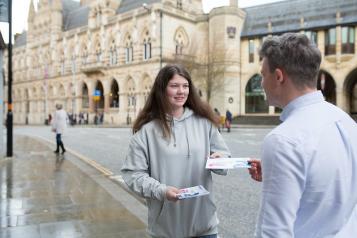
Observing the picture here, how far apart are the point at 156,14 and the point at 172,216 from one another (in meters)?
40.7

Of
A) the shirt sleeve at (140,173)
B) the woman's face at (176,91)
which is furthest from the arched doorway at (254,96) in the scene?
the shirt sleeve at (140,173)

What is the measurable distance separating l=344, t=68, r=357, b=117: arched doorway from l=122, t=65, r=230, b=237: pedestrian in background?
3837cm

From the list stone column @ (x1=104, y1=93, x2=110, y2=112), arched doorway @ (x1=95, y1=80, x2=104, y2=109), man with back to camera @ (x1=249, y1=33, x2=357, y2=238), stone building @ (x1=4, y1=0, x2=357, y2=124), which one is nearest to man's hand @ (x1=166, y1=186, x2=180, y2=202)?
man with back to camera @ (x1=249, y1=33, x2=357, y2=238)

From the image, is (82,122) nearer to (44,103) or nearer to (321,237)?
(44,103)

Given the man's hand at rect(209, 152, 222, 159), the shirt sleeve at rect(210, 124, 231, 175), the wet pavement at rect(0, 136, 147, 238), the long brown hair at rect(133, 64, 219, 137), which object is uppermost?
the long brown hair at rect(133, 64, 219, 137)

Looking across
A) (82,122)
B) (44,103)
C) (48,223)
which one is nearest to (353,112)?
(82,122)

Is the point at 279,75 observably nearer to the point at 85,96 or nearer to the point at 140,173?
the point at 140,173

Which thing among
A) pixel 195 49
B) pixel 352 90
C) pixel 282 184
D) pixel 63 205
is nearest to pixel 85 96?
pixel 195 49

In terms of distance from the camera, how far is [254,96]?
142 ft

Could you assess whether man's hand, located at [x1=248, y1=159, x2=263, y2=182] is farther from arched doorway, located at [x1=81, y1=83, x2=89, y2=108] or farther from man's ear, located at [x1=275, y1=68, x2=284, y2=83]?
arched doorway, located at [x1=81, y1=83, x2=89, y2=108]

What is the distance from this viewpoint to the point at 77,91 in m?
54.8

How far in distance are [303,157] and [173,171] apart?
1.34 meters

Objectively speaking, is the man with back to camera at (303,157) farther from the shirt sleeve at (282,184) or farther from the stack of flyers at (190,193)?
the stack of flyers at (190,193)

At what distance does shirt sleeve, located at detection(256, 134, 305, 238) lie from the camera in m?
1.48
